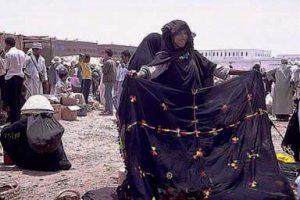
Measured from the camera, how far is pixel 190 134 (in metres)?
4.42

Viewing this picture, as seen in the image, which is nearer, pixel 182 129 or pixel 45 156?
pixel 182 129

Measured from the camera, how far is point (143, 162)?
165 inches

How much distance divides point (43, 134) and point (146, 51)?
5.47 feet

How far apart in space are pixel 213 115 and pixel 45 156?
238 cm

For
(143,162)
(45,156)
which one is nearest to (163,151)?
(143,162)

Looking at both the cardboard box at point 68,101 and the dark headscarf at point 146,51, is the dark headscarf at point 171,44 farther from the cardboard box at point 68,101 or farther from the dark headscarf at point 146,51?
the cardboard box at point 68,101

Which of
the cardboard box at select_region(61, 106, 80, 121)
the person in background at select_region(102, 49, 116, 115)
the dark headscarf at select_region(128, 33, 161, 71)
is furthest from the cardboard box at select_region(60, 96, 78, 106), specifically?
the dark headscarf at select_region(128, 33, 161, 71)

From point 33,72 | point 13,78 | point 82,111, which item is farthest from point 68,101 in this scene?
point 13,78

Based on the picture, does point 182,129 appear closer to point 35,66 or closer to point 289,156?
point 289,156

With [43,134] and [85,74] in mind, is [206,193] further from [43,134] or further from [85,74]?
[85,74]

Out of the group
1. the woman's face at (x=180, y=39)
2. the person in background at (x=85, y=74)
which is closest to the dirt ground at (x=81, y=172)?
the woman's face at (x=180, y=39)

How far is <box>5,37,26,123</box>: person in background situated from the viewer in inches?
315

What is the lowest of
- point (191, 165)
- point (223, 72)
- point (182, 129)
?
point (191, 165)

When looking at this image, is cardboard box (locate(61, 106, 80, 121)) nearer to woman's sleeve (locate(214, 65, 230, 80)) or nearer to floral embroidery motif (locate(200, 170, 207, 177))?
woman's sleeve (locate(214, 65, 230, 80))
